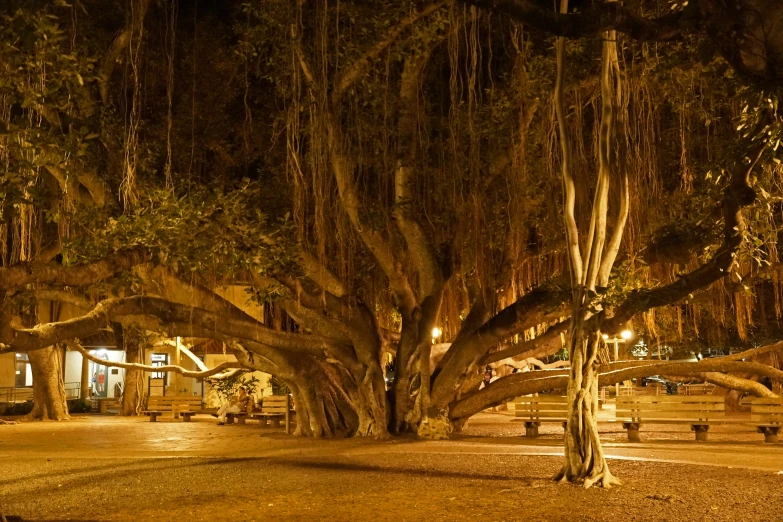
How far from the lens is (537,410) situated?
14906 millimetres

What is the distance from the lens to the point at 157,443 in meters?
14.5

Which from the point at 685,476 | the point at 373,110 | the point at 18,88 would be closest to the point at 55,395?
the point at 373,110

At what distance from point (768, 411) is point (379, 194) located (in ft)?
22.4

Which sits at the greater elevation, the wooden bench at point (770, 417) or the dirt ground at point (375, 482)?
the wooden bench at point (770, 417)

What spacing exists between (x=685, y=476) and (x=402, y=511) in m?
3.45

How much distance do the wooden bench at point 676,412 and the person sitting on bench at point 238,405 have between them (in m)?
9.03

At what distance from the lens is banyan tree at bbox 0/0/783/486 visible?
34.0ft

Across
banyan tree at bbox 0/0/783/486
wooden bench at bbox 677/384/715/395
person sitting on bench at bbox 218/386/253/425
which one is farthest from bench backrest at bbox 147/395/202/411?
wooden bench at bbox 677/384/715/395

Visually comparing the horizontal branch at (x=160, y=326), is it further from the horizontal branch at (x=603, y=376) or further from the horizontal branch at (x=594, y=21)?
the horizontal branch at (x=594, y=21)

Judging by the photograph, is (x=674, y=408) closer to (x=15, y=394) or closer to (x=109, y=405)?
(x=109, y=405)

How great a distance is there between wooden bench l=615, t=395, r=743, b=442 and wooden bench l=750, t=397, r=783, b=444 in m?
0.54

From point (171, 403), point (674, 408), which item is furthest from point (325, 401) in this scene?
point (171, 403)

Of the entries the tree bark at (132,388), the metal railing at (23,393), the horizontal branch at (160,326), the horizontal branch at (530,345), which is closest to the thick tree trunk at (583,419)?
the horizontal branch at (530,345)

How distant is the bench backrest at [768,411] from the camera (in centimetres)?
1313
